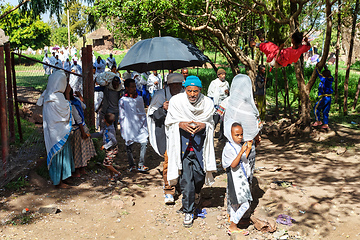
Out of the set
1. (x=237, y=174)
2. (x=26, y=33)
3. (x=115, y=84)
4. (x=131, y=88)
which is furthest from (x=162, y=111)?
(x=26, y=33)

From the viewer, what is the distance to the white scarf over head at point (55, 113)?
5.16 meters

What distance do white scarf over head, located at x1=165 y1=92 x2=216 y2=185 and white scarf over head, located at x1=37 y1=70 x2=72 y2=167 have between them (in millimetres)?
1798

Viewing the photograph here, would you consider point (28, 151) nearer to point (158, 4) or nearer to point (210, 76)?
point (158, 4)

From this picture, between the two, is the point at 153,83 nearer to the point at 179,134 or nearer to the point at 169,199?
the point at 169,199

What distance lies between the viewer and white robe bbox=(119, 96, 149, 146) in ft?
21.2

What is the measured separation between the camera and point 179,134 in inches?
178

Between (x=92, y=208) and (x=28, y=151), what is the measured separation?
193 centimetres

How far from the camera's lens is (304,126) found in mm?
8562

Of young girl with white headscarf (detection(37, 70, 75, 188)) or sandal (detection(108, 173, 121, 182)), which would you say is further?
sandal (detection(108, 173, 121, 182))

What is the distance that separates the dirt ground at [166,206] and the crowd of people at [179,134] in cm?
25

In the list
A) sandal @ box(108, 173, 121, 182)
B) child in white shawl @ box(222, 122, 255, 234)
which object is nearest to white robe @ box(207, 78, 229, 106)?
sandal @ box(108, 173, 121, 182)

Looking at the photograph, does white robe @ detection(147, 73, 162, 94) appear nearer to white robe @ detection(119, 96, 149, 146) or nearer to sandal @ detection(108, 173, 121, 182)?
white robe @ detection(119, 96, 149, 146)

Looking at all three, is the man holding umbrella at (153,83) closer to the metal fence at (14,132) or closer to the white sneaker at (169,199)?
the metal fence at (14,132)

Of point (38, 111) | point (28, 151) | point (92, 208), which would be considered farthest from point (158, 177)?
point (38, 111)
